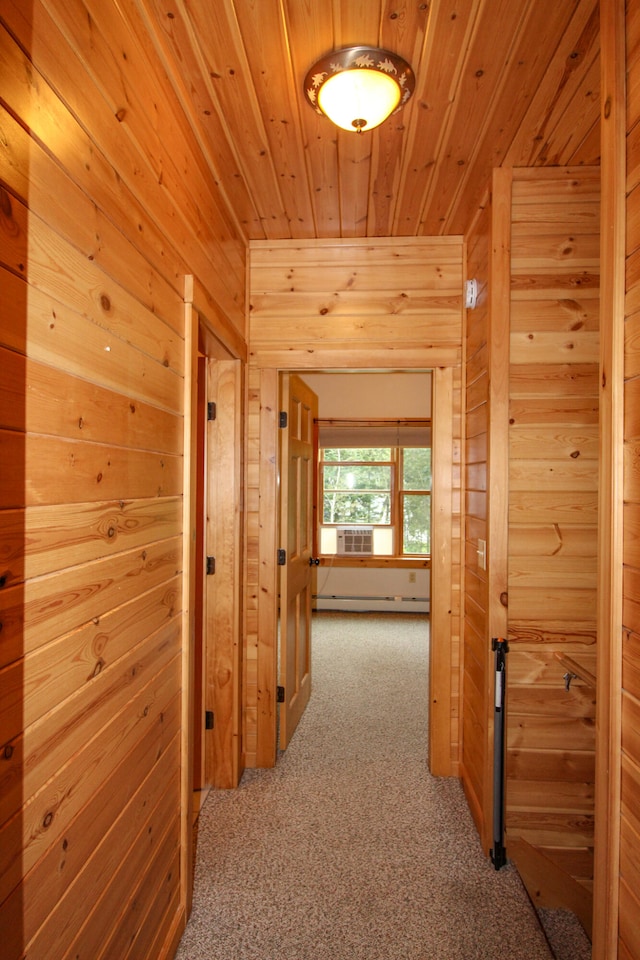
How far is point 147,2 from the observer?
138 centimetres

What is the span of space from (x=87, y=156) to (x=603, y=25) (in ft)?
3.73

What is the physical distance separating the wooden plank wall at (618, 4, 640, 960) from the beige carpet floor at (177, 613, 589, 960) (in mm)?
902

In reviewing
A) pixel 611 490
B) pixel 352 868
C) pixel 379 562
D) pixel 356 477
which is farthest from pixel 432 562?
pixel 356 477

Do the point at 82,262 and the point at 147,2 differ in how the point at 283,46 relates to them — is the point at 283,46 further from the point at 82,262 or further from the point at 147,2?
the point at 82,262

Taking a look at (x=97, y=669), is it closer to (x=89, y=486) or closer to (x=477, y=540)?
(x=89, y=486)

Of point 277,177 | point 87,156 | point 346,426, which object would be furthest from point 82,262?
point 346,426

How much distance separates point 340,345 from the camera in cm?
275

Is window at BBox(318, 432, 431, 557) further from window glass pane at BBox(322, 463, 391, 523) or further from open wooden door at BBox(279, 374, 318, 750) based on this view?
open wooden door at BBox(279, 374, 318, 750)

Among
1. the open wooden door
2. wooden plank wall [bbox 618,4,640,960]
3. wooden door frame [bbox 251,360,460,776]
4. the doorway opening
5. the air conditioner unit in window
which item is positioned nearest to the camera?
wooden plank wall [bbox 618,4,640,960]

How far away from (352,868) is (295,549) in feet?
4.98

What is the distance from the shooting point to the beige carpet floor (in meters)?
1.70

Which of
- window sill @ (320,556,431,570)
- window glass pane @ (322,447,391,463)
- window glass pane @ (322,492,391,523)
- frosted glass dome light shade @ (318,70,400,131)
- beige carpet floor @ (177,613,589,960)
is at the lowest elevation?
beige carpet floor @ (177,613,589,960)

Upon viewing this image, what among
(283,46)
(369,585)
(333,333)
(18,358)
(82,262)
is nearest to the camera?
(18,358)

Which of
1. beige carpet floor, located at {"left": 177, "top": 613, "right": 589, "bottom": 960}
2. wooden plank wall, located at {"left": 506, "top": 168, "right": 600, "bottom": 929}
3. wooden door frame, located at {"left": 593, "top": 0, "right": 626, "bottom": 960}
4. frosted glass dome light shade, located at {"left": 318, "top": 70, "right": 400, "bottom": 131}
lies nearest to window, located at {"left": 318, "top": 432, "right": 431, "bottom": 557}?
beige carpet floor, located at {"left": 177, "top": 613, "right": 589, "bottom": 960}
